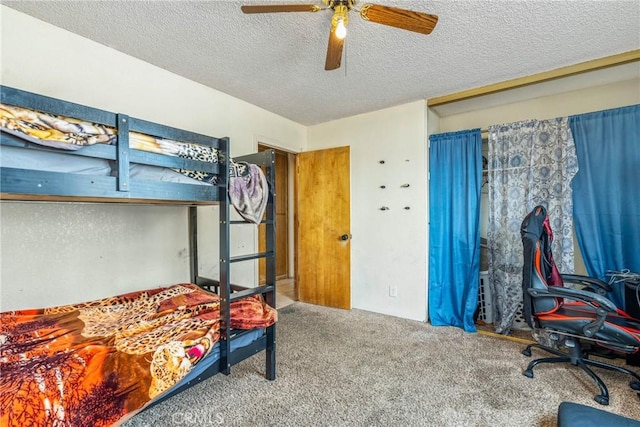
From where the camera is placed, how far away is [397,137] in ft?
11.0

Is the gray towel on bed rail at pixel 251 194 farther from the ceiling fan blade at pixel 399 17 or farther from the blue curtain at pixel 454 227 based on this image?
the blue curtain at pixel 454 227

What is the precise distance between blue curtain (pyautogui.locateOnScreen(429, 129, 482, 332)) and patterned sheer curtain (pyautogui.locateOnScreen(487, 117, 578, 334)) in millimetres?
161

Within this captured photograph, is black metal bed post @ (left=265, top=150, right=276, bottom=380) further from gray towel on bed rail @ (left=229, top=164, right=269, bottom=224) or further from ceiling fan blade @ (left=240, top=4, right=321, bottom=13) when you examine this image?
ceiling fan blade @ (left=240, top=4, right=321, bottom=13)

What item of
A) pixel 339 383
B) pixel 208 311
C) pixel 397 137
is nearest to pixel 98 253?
pixel 208 311

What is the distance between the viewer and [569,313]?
6.71ft

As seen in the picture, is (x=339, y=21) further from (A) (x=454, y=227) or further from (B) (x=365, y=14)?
(A) (x=454, y=227)

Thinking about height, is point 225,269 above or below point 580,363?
above

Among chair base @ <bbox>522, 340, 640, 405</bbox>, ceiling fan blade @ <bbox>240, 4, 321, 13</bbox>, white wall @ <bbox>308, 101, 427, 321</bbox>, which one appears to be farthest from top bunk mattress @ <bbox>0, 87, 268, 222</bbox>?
chair base @ <bbox>522, 340, 640, 405</bbox>

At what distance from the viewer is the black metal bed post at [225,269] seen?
1703 mm

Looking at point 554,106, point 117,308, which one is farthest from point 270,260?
point 554,106

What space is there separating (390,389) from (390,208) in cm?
197

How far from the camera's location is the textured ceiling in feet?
5.81

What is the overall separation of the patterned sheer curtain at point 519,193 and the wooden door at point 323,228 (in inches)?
62.1

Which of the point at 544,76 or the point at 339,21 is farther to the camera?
the point at 544,76
